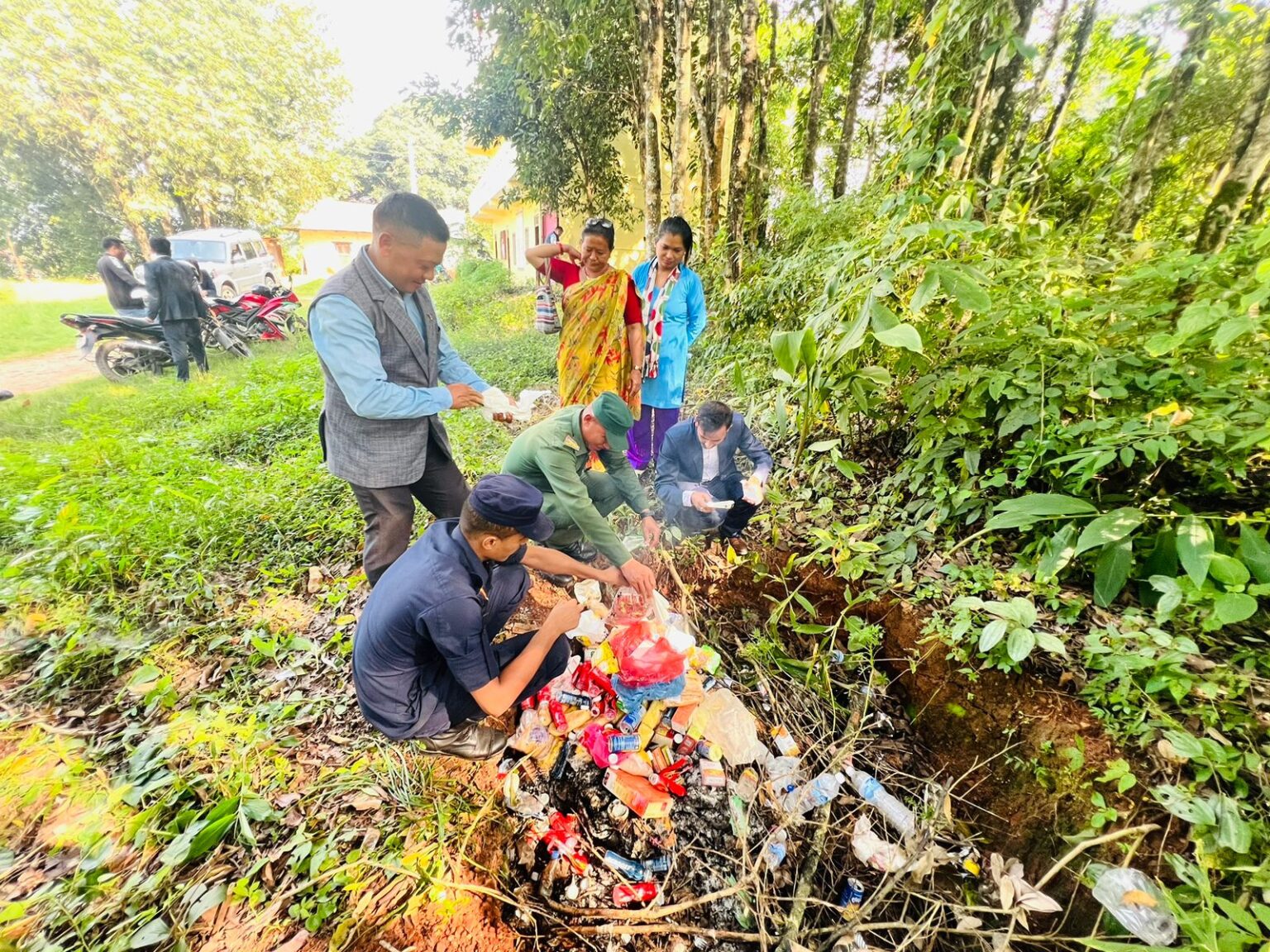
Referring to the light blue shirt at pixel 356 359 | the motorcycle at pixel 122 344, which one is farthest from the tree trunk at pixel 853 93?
the motorcycle at pixel 122 344

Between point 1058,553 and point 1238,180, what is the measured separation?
1967 millimetres

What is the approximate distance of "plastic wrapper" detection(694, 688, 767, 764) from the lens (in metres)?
1.83

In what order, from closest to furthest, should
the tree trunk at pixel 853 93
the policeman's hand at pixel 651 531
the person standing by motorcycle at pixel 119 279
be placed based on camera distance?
1. the policeman's hand at pixel 651 531
2. the tree trunk at pixel 853 93
3. the person standing by motorcycle at pixel 119 279

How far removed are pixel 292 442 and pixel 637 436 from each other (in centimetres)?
292

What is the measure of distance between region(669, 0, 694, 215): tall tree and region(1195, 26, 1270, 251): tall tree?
10.9 feet

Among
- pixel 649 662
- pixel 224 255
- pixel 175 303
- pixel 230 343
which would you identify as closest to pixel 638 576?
pixel 649 662

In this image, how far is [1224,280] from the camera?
5.37 feet

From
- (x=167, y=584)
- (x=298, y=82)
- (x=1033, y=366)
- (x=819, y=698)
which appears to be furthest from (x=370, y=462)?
(x=298, y=82)

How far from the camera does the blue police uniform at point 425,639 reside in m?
1.45

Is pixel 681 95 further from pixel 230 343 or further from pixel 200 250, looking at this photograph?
pixel 200 250

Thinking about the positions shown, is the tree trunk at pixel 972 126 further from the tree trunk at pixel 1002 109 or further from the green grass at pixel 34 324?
the green grass at pixel 34 324

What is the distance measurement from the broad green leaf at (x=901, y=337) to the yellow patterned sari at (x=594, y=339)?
1739mm

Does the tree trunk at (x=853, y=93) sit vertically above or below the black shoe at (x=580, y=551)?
above

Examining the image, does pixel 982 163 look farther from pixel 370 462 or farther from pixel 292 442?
pixel 292 442
